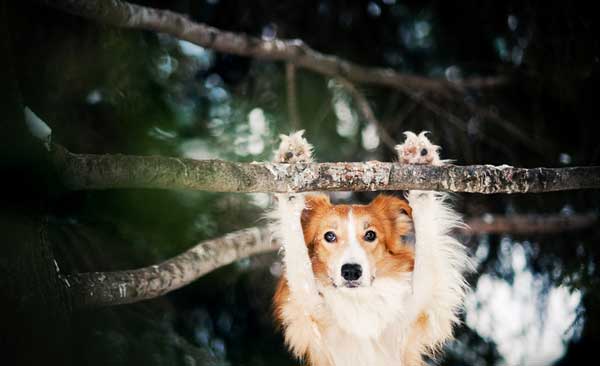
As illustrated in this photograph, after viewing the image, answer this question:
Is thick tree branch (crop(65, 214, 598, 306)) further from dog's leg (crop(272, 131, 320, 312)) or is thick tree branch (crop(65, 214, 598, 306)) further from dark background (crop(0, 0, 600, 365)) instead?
dog's leg (crop(272, 131, 320, 312))

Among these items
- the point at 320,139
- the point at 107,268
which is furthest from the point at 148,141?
the point at 320,139

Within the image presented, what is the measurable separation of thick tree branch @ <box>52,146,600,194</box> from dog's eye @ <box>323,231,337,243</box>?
2.65ft

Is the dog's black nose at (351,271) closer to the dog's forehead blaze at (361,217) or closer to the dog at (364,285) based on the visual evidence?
the dog at (364,285)

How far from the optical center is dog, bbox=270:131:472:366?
302 cm

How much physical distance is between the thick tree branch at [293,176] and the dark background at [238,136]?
0.20 metres

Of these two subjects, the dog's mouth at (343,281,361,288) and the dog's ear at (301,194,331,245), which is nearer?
the dog's mouth at (343,281,361,288)

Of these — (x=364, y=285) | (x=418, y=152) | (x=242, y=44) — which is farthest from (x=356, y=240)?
(x=242, y=44)

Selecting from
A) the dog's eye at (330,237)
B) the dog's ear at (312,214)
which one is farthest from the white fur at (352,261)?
the dog's ear at (312,214)

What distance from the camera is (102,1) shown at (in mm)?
3074

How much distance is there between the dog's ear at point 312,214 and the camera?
329 cm

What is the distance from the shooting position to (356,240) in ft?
10.3

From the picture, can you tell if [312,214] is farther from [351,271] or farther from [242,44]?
[242,44]

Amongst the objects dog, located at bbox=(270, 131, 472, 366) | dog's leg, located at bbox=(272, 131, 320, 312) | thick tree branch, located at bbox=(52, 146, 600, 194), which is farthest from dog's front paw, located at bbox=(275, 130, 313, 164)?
thick tree branch, located at bbox=(52, 146, 600, 194)

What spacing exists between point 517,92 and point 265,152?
225 centimetres
